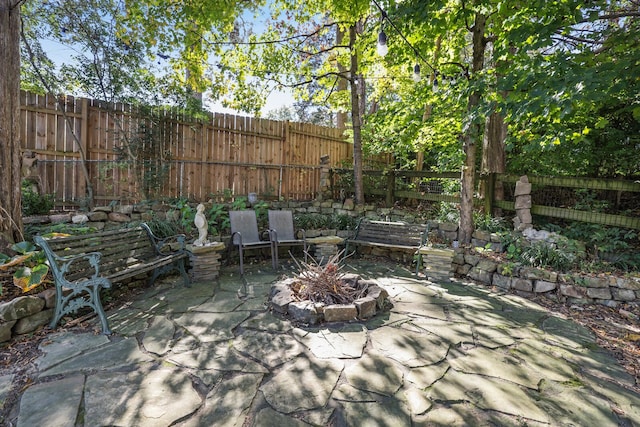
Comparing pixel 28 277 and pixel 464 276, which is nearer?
pixel 28 277

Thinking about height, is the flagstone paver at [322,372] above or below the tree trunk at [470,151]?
below

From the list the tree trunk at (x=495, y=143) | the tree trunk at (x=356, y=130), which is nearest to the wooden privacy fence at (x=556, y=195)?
the tree trunk at (x=495, y=143)

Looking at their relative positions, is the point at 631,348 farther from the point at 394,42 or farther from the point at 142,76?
the point at 142,76

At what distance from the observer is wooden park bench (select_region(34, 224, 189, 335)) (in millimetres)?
2398

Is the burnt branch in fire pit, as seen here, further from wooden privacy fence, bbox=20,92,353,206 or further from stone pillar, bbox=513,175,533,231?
wooden privacy fence, bbox=20,92,353,206

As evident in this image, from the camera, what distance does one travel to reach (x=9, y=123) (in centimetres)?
282

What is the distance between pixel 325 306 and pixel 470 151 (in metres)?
3.51

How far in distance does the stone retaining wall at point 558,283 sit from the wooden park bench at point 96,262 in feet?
13.1

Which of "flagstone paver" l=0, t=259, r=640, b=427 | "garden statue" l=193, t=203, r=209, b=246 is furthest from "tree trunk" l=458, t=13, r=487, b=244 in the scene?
"garden statue" l=193, t=203, r=209, b=246

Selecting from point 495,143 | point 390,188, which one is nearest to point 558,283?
point 495,143

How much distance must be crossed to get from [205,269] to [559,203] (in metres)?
5.70

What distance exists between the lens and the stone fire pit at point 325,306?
2686mm

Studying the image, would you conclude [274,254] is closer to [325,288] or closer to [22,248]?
[325,288]

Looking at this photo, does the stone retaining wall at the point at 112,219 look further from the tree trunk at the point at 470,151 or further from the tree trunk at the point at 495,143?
the tree trunk at the point at 495,143
